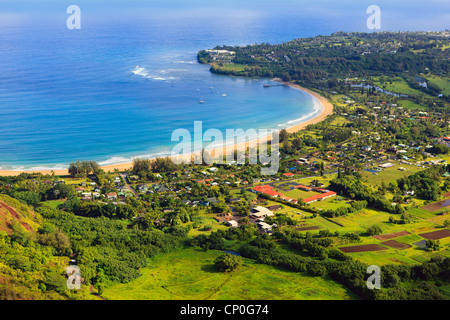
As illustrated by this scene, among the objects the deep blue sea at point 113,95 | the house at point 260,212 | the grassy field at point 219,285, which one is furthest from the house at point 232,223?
the deep blue sea at point 113,95

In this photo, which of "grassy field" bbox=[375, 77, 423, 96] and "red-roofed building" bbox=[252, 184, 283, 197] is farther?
"grassy field" bbox=[375, 77, 423, 96]

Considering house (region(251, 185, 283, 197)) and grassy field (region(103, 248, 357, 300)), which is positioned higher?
house (region(251, 185, 283, 197))

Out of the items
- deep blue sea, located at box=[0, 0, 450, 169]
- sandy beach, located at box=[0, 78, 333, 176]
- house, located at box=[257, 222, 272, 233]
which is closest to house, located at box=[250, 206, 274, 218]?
house, located at box=[257, 222, 272, 233]

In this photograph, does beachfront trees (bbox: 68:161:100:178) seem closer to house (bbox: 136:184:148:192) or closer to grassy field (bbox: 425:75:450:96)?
house (bbox: 136:184:148:192)

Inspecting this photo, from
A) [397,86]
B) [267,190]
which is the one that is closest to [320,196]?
[267,190]

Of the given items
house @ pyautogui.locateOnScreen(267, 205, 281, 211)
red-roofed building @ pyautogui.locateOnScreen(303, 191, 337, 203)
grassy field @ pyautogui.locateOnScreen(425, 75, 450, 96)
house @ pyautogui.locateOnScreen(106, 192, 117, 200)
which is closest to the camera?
house @ pyautogui.locateOnScreen(267, 205, 281, 211)

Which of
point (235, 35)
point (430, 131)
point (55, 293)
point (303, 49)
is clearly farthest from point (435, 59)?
point (55, 293)

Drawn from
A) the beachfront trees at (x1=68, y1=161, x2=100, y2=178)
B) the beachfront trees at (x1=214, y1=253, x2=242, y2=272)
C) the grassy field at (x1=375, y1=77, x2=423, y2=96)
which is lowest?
the beachfront trees at (x1=214, y1=253, x2=242, y2=272)
